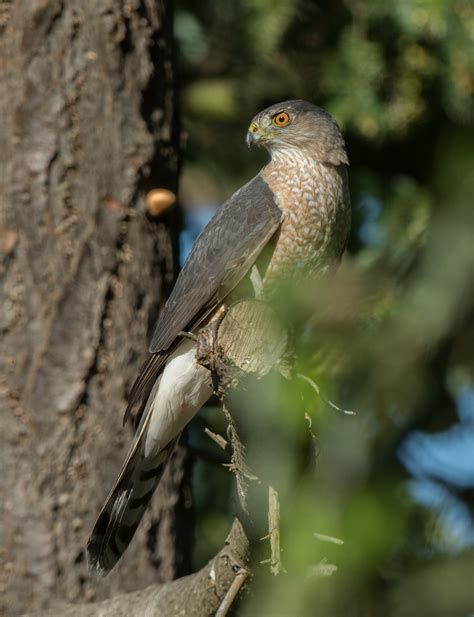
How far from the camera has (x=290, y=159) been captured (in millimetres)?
4676

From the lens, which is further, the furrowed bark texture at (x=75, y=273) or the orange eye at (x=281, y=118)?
the orange eye at (x=281, y=118)

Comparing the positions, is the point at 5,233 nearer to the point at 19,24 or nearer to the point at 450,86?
the point at 19,24

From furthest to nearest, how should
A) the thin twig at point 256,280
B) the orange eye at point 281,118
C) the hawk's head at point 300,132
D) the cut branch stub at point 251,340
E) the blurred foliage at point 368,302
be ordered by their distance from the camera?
the orange eye at point 281,118, the hawk's head at point 300,132, the thin twig at point 256,280, the cut branch stub at point 251,340, the blurred foliage at point 368,302

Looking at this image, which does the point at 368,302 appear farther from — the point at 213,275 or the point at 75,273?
the point at 75,273

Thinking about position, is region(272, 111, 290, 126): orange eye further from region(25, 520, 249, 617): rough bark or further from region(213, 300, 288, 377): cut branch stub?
region(25, 520, 249, 617): rough bark

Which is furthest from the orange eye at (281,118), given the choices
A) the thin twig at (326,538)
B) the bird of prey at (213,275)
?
the thin twig at (326,538)

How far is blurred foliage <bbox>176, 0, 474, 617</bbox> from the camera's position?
2.48 m

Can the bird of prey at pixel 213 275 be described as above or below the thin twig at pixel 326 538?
below

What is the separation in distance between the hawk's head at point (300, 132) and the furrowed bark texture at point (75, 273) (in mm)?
A: 458

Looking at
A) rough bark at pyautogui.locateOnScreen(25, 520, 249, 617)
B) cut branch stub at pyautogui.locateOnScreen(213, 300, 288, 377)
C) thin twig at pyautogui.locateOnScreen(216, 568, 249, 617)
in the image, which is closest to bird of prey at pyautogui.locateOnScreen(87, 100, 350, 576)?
rough bark at pyautogui.locateOnScreen(25, 520, 249, 617)

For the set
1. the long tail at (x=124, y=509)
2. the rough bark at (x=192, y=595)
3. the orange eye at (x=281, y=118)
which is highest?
the orange eye at (x=281, y=118)

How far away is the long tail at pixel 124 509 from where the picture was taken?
4023mm

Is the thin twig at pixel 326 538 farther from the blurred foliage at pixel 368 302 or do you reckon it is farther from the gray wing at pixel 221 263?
the gray wing at pixel 221 263

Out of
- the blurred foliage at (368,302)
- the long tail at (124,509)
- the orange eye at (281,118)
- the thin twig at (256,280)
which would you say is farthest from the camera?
the orange eye at (281,118)
